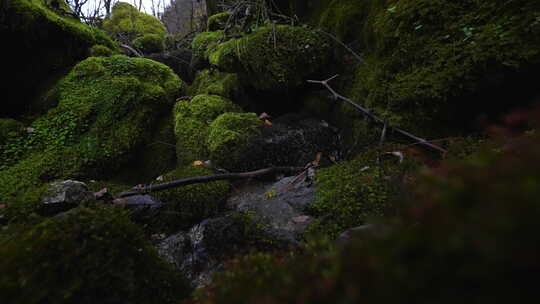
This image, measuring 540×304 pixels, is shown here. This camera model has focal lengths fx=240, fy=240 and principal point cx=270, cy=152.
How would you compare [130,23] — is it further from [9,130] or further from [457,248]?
[457,248]

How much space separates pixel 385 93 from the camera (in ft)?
10.1

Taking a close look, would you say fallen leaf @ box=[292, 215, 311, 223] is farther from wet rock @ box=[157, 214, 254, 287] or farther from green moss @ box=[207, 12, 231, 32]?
green moss @ box=[207, 12, 231, 32]

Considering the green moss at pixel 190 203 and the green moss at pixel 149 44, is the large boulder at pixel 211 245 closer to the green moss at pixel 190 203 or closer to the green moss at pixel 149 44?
the green moss at pixel 190 203

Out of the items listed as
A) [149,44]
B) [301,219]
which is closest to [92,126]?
[301,219]

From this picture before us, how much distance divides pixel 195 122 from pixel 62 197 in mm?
2692

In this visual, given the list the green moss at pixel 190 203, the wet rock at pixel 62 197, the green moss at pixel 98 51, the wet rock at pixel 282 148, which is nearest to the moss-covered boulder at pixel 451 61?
the wet rock at pixel 282 148

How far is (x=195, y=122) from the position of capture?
4.84m

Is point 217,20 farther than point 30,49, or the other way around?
point 217,20

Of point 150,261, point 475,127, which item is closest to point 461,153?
point 475,127

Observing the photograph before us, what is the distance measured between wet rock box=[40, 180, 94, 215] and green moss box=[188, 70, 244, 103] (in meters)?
3.77

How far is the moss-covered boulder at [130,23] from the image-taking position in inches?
552

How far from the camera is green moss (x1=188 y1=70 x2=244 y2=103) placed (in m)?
5.77

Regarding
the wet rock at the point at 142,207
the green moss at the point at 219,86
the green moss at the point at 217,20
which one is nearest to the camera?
the wet rock at the point at 142,207

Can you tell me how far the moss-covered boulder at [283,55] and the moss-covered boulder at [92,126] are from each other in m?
2.26
